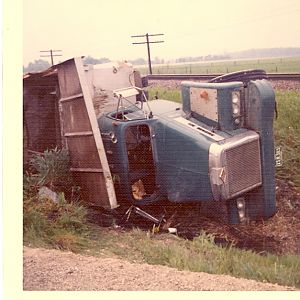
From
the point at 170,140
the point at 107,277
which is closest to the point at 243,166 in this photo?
the point at 170,140

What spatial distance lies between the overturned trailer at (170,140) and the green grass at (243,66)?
0.04 m

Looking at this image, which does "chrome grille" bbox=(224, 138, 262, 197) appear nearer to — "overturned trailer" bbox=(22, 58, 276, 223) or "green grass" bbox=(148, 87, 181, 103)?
"overturned trailer" bbox=(22, 58, 276, 223)

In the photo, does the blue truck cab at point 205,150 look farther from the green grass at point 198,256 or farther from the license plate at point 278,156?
the green grass at point 198,256

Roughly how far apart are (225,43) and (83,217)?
1.10 meters

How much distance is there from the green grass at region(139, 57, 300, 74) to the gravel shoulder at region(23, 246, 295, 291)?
961 millimetres

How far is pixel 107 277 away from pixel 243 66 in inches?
46.3

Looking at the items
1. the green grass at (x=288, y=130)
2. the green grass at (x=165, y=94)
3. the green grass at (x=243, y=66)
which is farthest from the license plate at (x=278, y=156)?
the green grass at (x=165, y=94)

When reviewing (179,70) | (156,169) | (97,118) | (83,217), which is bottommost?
(83,217)

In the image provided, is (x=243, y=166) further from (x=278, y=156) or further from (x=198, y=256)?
(x=198, y=256)

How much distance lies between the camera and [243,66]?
297cm

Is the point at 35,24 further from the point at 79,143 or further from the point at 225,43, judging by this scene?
the point at 225,43

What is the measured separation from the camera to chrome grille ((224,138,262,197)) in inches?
115
